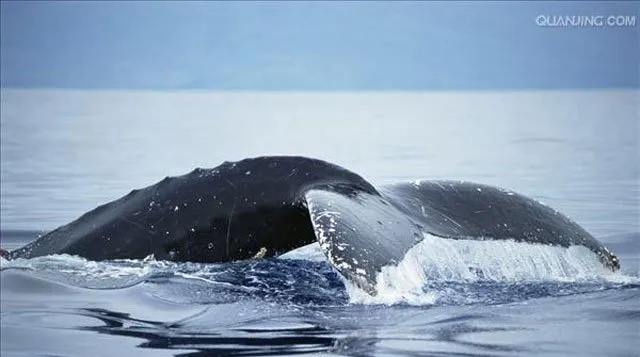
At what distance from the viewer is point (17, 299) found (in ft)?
20.6

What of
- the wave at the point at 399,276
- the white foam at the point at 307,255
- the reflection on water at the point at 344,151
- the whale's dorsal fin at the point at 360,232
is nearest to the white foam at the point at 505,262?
the wave at the point at 399,276

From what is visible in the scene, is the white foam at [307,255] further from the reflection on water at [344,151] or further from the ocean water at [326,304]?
the reflection on water at [344,151]

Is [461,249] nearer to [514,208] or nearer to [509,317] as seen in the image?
[514,208]

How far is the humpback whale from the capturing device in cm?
721

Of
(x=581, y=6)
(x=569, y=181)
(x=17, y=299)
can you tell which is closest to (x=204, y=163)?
(x=569, y=181)

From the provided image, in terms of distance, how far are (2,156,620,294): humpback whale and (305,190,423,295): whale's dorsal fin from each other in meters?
0.02

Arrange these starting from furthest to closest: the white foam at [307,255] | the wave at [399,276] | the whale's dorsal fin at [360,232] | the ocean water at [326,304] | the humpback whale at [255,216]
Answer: the white foam at [307,255] → the humpback whale at [255,216] → the wave at [399,276] → the whale's dorsal fin at [360,232] → the ocean water at [326,304]

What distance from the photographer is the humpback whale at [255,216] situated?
23.7ft

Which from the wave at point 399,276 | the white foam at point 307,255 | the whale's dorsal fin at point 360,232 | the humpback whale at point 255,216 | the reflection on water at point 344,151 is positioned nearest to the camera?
the whale's dorsal fin at point 360,232

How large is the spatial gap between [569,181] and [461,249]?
10.0 m

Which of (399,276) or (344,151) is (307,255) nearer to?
(399,276)

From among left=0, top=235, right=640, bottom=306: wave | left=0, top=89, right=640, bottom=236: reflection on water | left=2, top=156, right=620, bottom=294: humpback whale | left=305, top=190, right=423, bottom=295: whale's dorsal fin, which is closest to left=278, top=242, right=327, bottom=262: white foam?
left=0, top=235, right=640, bottom=306: wave

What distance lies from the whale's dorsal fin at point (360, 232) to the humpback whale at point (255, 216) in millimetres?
24

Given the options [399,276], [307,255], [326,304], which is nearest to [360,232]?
[399,276]
